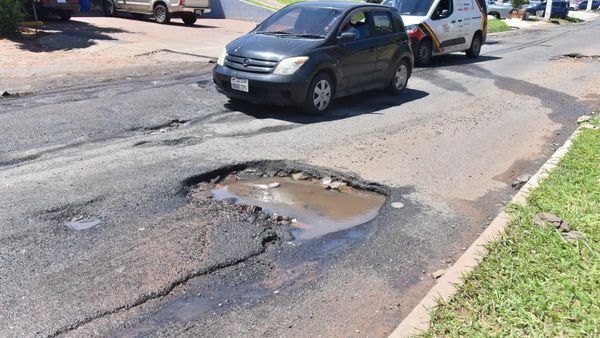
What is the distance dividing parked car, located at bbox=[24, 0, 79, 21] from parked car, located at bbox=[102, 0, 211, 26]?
350 centimetres

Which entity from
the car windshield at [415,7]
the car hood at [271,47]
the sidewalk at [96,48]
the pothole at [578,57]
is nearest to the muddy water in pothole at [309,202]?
the car hood at [271,47]

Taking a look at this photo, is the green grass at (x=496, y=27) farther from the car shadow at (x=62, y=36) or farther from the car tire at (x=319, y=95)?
the car tire at (x=319, y=95)

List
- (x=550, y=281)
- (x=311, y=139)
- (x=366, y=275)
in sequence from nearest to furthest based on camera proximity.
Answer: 1. (x=550, y=281)
2. (x=366, y=275)
3. (x=311, y=139)

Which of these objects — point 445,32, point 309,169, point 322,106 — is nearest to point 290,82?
point 322,106

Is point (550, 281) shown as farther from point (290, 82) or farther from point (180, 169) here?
point (290, 82)

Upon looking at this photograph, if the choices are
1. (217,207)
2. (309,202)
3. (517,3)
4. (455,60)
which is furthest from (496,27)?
(217,207)

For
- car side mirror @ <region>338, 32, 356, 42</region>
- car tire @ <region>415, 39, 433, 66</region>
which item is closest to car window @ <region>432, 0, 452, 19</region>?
car tire @ <region>415, 39, 433, 66</region>

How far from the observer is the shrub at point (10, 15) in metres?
15.1

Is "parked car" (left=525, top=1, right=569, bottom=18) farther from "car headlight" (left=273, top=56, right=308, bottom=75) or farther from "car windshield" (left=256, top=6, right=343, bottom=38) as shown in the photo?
"car headlight" (left=273, top=56, right=308, bottom=75)

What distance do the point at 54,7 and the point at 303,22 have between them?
12.2 meters

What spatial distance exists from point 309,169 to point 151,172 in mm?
1718

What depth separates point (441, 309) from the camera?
11.6ft

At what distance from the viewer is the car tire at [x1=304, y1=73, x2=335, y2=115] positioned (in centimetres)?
880

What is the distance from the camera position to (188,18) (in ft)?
77.1
